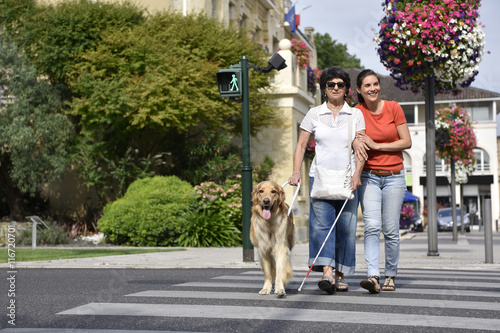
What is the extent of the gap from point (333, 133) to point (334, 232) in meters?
0.97

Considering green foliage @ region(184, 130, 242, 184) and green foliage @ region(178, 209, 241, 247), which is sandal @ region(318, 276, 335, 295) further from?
green foliage @ region(184, 130, 242, 184)

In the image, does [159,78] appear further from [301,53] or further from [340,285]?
[340,285]

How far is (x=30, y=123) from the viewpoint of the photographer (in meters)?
19.4

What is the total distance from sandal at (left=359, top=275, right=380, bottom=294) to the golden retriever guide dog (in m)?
0.71

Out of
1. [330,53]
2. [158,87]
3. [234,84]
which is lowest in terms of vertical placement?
[234,84]

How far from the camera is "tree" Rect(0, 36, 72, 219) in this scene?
729 inches

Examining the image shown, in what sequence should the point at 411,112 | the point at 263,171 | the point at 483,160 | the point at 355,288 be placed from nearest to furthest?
the point at 355,288, the point at 263,171, the point at 483,160, the point at 411,112

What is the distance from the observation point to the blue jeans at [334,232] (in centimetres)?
649

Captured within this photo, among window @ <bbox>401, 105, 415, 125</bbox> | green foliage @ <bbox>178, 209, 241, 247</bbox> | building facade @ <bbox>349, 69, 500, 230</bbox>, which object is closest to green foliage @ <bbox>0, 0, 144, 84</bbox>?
green foliage @ <bbox>178, 209, 241, 247</bbox>

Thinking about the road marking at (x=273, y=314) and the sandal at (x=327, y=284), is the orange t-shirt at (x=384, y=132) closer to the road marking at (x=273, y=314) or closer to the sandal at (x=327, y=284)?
the sandal at (x=327, y=284)

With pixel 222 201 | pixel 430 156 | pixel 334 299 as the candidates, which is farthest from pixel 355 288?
pixel 222 201

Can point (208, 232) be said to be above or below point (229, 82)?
below

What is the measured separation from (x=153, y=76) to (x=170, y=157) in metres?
3.62

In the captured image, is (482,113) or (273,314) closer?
(273,314)
